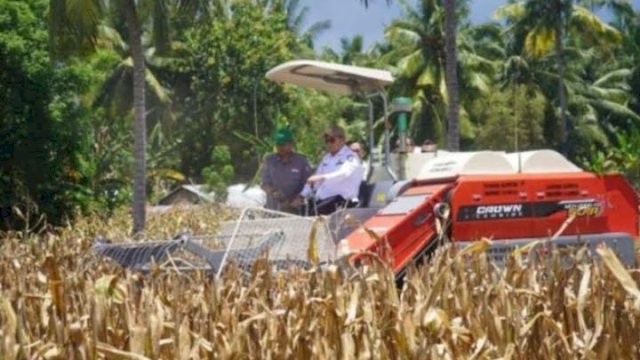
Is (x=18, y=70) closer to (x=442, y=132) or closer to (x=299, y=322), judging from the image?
(x=299, y=322)

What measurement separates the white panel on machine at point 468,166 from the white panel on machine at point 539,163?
99 millimetres

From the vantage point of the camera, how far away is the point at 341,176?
10969mm

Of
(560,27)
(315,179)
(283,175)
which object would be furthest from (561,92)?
(315,179)

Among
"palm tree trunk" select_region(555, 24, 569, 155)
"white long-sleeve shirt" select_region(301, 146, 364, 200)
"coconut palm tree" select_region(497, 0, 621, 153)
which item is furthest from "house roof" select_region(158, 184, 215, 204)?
"white long-sleeve shirt" select_region(301, 146, 364, 200)

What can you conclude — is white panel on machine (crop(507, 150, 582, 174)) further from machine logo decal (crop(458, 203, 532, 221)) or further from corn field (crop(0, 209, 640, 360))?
corn field (crop(0, 209, 640, 360))

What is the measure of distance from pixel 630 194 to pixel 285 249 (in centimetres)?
320

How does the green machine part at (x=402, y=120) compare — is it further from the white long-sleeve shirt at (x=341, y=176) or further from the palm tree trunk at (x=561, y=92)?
the palm tree trunk at (x=561, y=92)

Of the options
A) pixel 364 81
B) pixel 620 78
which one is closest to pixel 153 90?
pixel 620 78

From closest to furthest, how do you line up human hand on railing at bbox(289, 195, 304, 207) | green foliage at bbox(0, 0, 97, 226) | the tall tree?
human hand on railing at bbox(289, 195, 304, 207) < the tall tree < green foliage at bbox(0, 0, 97, 226)

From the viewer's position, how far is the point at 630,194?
36.2 ft

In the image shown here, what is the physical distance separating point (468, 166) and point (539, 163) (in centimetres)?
77

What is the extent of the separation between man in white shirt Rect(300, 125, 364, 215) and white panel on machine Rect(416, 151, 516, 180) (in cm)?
62

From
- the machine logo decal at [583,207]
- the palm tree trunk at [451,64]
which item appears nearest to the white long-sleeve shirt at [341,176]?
the machine logo decal at [583,207]

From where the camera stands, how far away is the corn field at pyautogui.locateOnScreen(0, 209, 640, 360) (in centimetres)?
459
